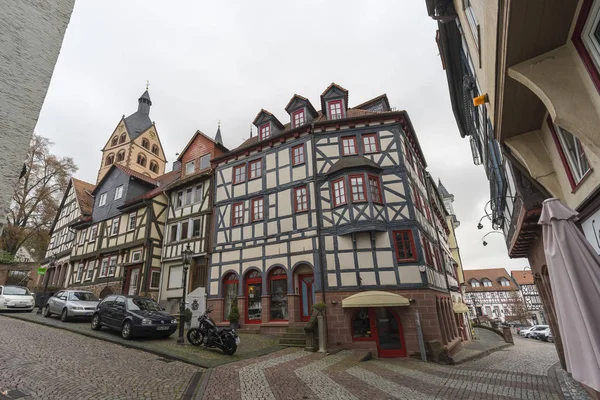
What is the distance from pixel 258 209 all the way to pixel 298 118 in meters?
5.82

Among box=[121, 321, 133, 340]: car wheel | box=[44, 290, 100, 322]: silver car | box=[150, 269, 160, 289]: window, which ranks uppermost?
box=[150, 269, 160, 289]: window

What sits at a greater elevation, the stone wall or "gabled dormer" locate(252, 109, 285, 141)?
"gabled dormer" locate(252, 109, 285, 141)

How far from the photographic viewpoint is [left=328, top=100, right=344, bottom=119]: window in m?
16.4

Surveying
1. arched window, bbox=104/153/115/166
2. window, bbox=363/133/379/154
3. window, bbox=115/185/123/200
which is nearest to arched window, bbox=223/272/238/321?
window, bbox=363/133/379/154

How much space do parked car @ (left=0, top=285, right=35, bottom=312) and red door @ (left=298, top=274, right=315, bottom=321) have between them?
1733 cm

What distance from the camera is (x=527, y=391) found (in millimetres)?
7684

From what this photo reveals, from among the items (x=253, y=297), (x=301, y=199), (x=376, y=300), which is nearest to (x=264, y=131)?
(x=301, y=199)

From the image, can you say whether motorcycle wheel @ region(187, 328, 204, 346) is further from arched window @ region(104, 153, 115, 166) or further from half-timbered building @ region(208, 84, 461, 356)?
arched window @ region(104, 153, 115, 166)

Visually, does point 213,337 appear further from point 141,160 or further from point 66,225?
point 141,160

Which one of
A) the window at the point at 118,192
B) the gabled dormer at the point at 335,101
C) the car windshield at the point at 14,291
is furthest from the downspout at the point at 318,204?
the car windshield at the point at 14,291

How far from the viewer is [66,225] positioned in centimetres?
2944

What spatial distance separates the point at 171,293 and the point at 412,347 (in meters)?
14.7

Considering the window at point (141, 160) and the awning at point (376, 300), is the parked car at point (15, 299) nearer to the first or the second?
the awning at point (376, 300)

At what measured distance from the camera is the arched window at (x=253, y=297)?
49.3 ft
